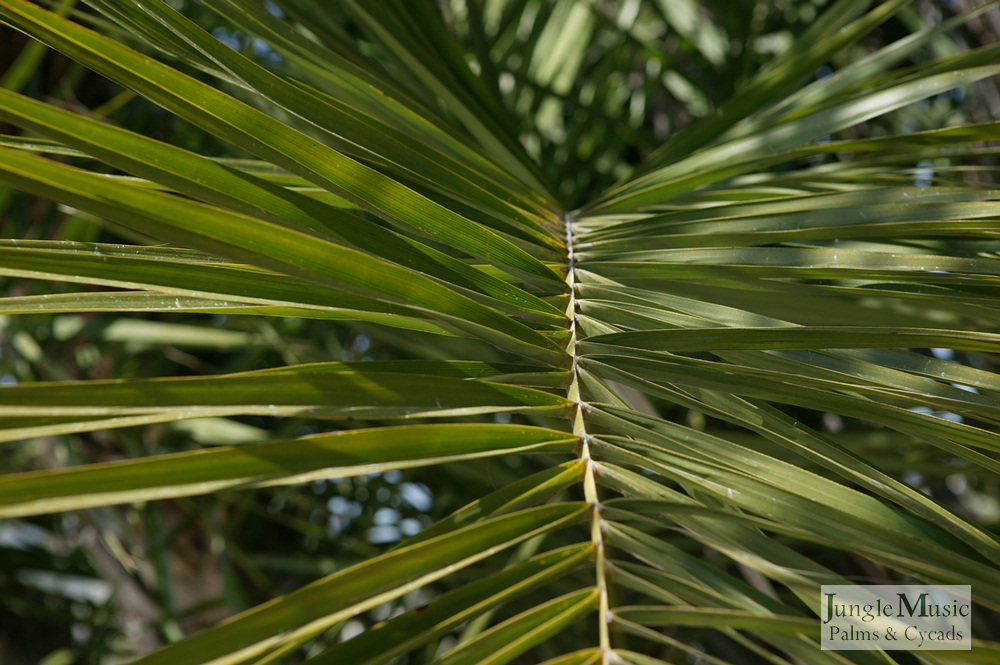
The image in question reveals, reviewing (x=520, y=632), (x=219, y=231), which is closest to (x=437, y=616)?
(x=520, y=632)

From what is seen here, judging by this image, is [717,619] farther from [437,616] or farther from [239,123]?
[239,123]

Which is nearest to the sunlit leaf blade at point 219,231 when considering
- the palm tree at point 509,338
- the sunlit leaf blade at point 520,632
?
the palm tree at point 509,338

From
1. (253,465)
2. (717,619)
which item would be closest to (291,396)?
(253,465)

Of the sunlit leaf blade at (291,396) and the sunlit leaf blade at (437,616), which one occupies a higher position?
the sunlit leaf blade at (291,396)

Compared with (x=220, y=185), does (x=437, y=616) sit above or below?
below

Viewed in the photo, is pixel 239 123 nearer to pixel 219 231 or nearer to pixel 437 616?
pixel 219 231

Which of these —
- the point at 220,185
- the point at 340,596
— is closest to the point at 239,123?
the point at 220,185

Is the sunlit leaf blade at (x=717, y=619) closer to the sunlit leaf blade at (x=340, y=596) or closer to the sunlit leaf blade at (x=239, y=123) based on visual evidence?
the sunlit leaf blade at (x=340, y=596)

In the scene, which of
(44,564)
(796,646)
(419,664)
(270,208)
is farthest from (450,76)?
(44,564)

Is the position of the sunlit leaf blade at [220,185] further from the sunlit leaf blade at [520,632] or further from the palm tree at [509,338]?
the sunlit leaf blade at [520,632]

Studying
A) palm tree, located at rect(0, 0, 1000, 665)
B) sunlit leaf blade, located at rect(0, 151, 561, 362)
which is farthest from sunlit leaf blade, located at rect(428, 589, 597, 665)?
sunlit leaf blade, located at rect(0, 151, 561, 362)

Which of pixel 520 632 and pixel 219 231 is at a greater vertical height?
pixel 219 231

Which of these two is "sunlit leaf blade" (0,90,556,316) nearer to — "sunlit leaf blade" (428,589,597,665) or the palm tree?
the palm tree

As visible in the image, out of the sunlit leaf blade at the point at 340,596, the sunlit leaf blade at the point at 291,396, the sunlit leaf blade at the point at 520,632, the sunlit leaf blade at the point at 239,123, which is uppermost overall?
the sunlit leaf blade at the point at 239,123
